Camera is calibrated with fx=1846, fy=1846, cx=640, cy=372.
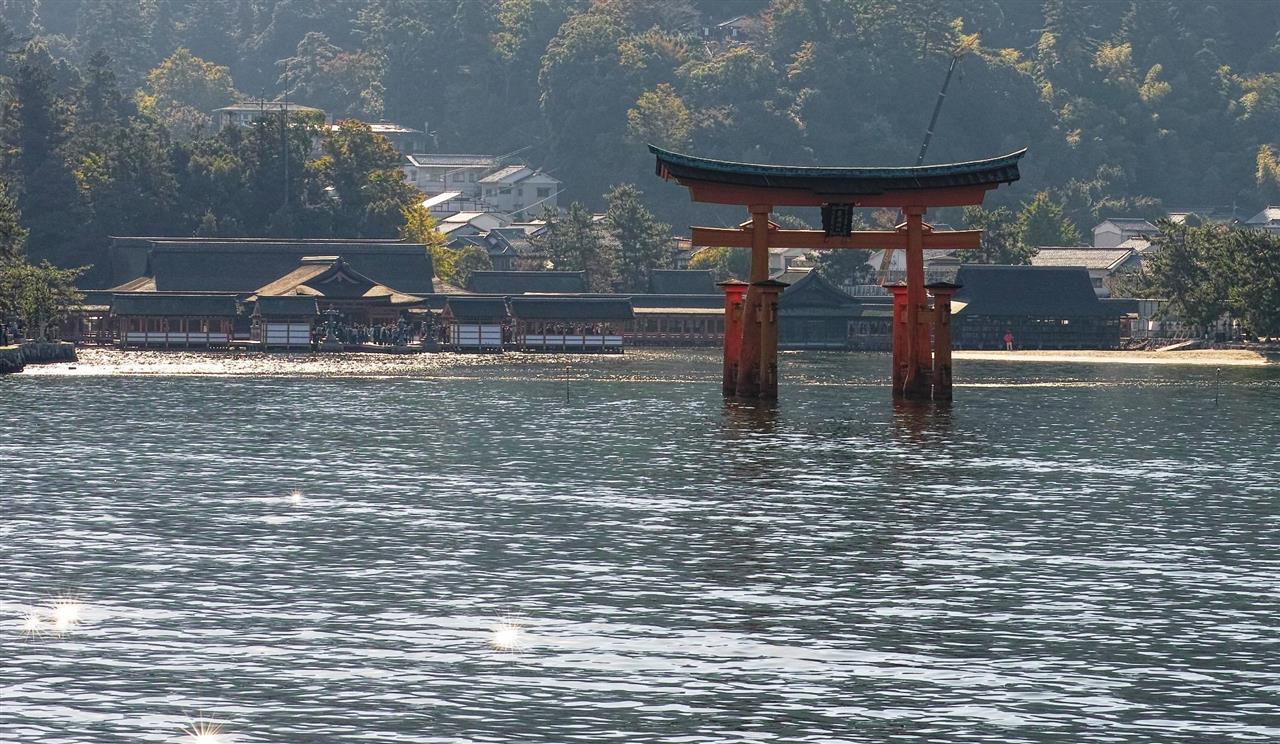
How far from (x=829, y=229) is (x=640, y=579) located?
1579 inches

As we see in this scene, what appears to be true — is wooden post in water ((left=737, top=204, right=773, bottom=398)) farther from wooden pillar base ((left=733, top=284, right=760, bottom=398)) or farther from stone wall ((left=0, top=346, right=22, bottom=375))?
stone wall ((left=0, top=346, right=22, bottom=375))

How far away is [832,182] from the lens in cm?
6775

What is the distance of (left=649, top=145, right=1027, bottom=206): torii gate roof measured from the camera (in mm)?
66875

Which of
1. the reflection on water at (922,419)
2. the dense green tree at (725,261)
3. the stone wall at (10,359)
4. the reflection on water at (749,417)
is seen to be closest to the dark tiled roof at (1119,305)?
the dense green tree at (725,261)

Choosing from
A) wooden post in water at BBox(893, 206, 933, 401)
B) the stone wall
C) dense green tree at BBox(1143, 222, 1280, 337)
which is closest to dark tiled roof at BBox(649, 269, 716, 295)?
dense green tree at BBox(1143, 222, 1280, 337)

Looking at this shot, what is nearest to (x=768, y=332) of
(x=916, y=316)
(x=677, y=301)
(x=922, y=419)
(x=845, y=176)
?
(x=916, y=316)

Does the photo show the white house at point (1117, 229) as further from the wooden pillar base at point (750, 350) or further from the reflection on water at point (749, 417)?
the wooden pillar base at point (750, 350)

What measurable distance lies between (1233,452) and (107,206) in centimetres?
10952

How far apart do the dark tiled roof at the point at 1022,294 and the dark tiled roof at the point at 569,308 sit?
24780 millimetres

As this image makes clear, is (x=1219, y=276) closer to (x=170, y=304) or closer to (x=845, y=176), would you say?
(x=845, y=176)

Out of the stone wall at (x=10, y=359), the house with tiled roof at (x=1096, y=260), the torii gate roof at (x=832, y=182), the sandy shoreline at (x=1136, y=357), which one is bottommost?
the sandy shoreline at (x=1136, y=357)

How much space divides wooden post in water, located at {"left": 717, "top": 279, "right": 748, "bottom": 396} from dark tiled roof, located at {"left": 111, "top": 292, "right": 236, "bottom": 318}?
59378mm

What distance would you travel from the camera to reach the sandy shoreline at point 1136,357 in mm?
111312

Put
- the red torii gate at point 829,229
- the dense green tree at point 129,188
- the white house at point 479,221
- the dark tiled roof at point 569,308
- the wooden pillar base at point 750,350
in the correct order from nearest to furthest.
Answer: the wooden pillar base at point 750,350 < the red torii gate at point 829,229 < the dark tiled roof at point 569,308 < the dense green tree at point 129,188 < the white house at point 479,221
